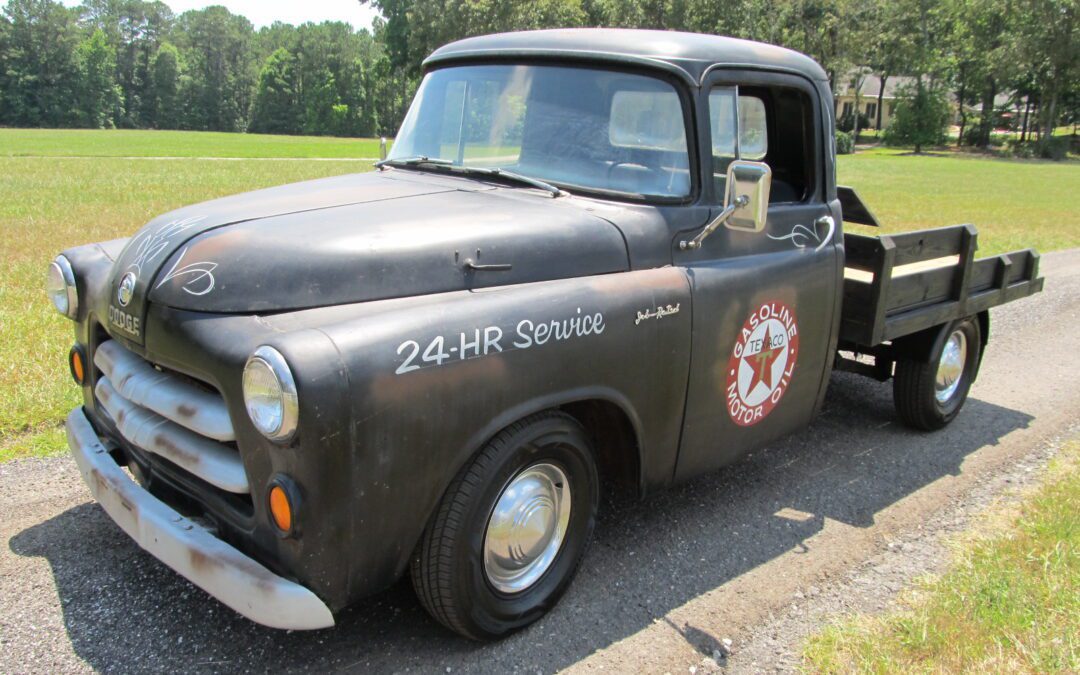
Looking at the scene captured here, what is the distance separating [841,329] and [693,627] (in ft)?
6.41

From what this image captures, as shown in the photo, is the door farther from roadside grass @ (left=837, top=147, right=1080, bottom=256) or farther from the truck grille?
roadside grass @ (left=837, top=147, right=1080, bottom=256)

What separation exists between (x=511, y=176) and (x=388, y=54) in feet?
194

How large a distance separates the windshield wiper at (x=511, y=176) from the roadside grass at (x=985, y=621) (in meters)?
1.94

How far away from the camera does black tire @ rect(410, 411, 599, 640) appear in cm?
262

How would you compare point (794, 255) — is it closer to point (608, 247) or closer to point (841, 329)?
point (841, 329)

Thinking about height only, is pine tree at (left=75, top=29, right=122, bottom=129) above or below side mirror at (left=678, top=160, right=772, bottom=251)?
above

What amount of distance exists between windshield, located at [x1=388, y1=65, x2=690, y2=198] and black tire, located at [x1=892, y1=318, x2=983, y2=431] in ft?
7.69

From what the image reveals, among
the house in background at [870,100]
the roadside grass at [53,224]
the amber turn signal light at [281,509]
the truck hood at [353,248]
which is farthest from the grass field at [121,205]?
the house in background at [870,100]

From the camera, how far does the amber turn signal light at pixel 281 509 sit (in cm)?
229

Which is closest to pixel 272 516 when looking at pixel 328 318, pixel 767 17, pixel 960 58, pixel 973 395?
pixel 328 318

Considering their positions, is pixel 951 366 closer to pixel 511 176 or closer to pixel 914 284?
pixel 914 284

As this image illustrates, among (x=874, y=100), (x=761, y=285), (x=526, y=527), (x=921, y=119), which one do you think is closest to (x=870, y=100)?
(x=874, y=100)

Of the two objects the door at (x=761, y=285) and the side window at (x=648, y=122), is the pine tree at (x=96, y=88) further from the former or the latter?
the side window at (x=648, y=122)
